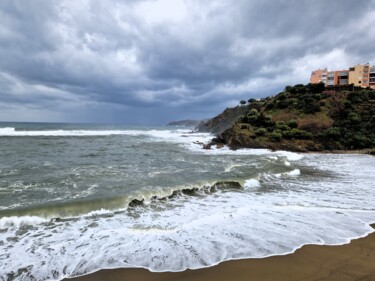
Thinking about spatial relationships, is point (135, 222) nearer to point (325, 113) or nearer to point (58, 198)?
point (58, 198)

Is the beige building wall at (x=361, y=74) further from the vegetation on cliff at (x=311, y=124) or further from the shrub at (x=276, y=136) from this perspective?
the shrub at (x=276, y=136)

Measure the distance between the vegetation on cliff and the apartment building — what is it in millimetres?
29066

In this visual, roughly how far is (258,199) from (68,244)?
6.35m

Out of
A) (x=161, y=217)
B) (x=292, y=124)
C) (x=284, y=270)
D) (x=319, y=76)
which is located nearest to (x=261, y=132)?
(x=292, y=124)

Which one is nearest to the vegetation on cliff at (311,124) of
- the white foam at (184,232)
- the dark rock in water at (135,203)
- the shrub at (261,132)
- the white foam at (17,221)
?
the shrub at (261,132)

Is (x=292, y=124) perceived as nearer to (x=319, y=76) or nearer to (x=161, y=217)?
(x=161, y=217)

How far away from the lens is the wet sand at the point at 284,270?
429 cm

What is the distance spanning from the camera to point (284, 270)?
452 centimetres

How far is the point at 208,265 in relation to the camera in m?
4.77

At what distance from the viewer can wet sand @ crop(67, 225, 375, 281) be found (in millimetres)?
4293

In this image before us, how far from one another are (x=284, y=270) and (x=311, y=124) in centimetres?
3050

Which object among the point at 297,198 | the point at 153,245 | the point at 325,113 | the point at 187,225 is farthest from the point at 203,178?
the point at 325,113

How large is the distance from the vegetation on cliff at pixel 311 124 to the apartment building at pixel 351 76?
29.1 m

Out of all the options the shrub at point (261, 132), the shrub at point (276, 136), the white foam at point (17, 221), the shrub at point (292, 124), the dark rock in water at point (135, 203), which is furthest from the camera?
the shrub at point (292, 124)
